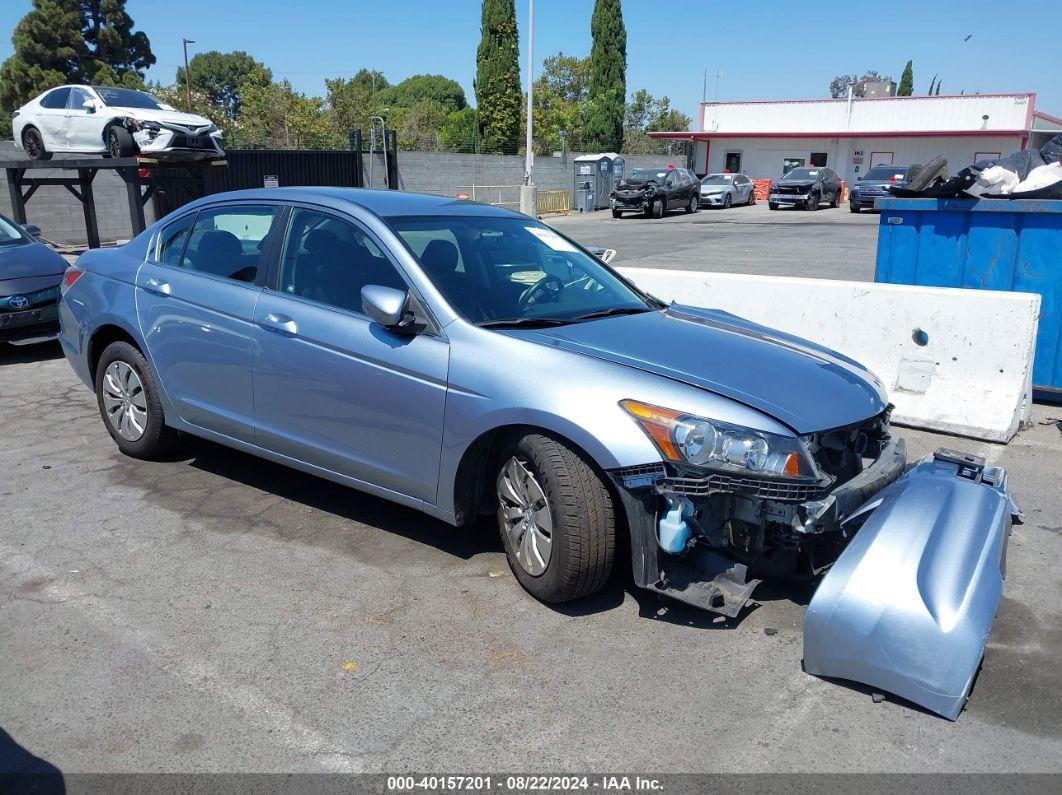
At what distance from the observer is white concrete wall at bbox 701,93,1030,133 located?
4678 cm

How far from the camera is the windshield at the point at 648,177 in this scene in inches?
1283

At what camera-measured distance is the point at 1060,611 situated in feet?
12.9

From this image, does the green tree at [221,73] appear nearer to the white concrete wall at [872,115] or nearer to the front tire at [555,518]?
the white concrete wall at [872,115]

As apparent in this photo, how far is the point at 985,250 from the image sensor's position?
7113 mm

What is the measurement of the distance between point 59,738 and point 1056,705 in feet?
11.3

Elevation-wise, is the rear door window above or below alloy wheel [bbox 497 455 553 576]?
above

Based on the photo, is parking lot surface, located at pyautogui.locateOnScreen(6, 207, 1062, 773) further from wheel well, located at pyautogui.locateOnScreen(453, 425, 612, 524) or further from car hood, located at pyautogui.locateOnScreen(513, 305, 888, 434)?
car hood, located at pyautogui.locateOnScreen(513, 305, 888, 434)

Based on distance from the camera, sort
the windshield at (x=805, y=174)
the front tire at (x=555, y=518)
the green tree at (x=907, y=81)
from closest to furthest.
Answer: the front tire at (x=555, y=518) → the windshield at (x=805, y=174) → the green tree at (x=907, y=81)

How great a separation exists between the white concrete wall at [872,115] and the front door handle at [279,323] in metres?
50.6

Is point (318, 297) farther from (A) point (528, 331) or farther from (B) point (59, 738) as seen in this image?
(B) point (59, 738)

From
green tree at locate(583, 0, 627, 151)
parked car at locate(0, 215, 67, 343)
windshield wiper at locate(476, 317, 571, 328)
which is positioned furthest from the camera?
green tree at locate(583, 0, 627, 151)

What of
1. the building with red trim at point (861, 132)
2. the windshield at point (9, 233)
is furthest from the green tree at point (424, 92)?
the windshield at point (9, 233)

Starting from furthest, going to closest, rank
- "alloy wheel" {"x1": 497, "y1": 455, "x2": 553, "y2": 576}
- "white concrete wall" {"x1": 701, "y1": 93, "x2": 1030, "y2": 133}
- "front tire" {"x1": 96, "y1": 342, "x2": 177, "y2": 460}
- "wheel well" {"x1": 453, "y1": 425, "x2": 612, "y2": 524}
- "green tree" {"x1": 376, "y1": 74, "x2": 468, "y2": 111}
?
1. "green tree" {"x1": 376, "y1": 74, "x2": 468, "y2": 111}
2. "white concrete wall" {"x1": 701, "y1": 93, "x2": 1030, "y2": 133}
3. "front tire" {"x1": 96, "y1": 342, "x2": 177, "y2": 460}
4. "wheel well" {"x1": 453, "y1": 425, "x2": 612, "y2": 524}
5. "alloy wheel" {"x1": 497, "y1": 455, "x2": 553, "y2": 576}

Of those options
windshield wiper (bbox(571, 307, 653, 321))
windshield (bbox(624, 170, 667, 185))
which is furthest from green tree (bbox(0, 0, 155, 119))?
windshield wiper (bbox(571, 307, 653, 321))
